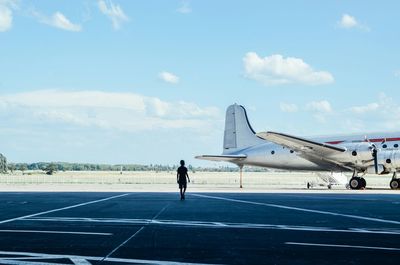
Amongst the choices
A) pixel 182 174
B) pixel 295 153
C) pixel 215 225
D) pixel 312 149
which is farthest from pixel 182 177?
pixel 295 153

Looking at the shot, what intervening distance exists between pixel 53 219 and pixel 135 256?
6.55m

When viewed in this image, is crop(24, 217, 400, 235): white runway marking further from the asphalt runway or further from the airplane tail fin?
the airplane tail fin

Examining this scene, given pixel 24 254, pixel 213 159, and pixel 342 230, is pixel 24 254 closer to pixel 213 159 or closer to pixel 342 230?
pixel 342 230

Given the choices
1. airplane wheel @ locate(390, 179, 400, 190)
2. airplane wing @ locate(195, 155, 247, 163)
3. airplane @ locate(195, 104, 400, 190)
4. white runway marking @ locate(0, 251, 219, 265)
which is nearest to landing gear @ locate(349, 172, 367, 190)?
airplane @ locate(195, 104, 400, 190)

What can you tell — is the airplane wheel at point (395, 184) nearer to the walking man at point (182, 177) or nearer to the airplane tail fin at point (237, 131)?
the airplane tail fin at point (237, 131)

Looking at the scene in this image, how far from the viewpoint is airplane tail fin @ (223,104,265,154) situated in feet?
157

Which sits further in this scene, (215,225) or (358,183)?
(358,183)

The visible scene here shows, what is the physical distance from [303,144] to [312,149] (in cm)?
103

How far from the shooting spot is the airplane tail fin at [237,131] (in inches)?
1881

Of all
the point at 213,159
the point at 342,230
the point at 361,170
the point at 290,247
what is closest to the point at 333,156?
the point at 361,170

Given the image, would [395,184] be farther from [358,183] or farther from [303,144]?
[303,144]

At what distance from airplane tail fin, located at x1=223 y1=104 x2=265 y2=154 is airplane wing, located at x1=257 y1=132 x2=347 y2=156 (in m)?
8.19

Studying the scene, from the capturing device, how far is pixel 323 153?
3928 cm

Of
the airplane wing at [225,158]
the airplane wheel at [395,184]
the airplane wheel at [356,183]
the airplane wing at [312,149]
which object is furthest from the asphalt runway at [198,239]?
the airplane wing at [225,158]
